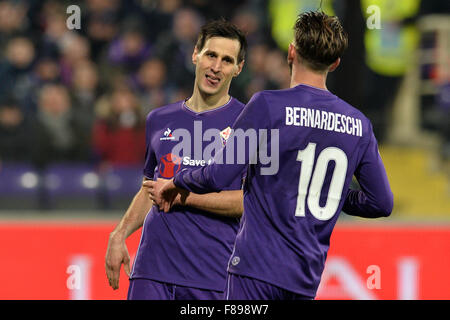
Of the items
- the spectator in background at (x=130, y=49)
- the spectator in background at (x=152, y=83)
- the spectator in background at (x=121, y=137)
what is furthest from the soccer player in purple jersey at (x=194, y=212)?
the spectator in background at (x=130, y=49)

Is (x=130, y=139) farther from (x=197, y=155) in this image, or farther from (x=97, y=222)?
(x=197, y=155)

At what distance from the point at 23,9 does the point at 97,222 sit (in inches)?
164

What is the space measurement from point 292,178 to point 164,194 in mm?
756

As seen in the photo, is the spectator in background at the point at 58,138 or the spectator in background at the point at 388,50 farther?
the spectator in background at the point at 388,50

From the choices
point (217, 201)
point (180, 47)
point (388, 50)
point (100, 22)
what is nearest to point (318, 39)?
point (217, 201)

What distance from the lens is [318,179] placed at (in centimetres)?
328

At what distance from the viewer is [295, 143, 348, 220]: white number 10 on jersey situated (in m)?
3.24

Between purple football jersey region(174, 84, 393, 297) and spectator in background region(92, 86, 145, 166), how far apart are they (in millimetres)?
5026

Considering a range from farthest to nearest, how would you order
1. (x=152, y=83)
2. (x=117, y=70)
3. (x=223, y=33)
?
(x=117, y=70), (x=152, y=83), (x=223, y=33)

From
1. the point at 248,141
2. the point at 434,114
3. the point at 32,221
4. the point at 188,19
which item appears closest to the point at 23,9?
the point at 188,19

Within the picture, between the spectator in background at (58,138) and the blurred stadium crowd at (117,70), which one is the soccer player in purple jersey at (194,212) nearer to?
the blurred stadium crowd at (117,70)

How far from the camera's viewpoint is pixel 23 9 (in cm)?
1006

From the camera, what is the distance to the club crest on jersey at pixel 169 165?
13.2ft

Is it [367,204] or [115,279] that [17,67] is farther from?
[367,204]
